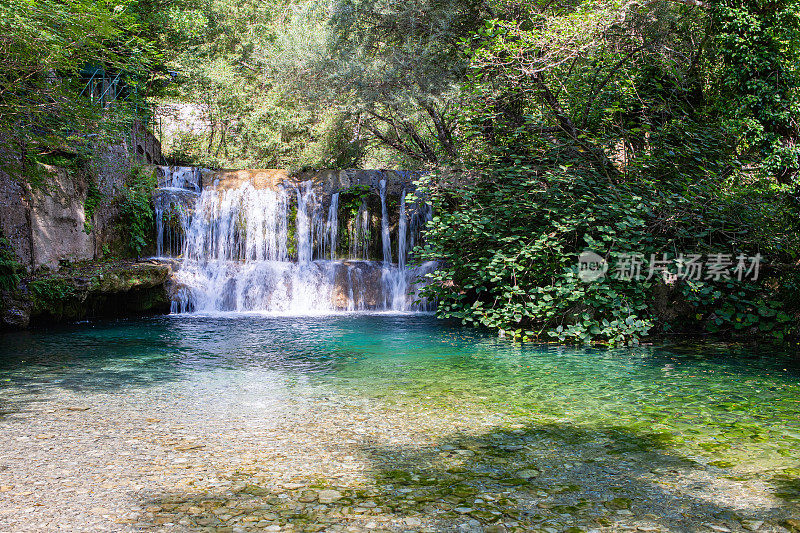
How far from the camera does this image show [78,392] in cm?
559

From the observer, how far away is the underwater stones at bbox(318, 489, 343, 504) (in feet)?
10.3

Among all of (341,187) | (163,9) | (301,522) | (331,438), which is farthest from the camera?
(163,9)

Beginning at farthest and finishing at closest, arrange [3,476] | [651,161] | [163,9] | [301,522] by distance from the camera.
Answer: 1. [163,9]
2. [651,161]
3. [3,476]
4. [301,522]

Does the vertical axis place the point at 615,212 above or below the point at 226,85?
below

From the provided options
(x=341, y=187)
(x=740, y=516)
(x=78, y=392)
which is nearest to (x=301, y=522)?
(x=740, y=516)

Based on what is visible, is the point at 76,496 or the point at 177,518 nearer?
the point at 177,518

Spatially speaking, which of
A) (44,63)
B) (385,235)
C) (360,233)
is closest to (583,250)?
(44,63)

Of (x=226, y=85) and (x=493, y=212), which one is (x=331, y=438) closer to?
(x=493, y=212)

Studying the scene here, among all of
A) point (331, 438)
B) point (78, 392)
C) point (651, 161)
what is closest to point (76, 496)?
point (331, 438)

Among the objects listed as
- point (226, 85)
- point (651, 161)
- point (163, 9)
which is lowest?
point (651, 161)

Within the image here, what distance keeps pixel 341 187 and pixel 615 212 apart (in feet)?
30.0

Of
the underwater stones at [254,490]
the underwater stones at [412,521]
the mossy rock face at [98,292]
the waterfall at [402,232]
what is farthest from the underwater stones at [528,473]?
the waterfall at [402,232]

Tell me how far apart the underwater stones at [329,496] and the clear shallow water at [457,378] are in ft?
5.75

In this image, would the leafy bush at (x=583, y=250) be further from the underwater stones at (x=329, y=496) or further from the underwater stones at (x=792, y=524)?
the underwater stones at (x=329, y=496)
